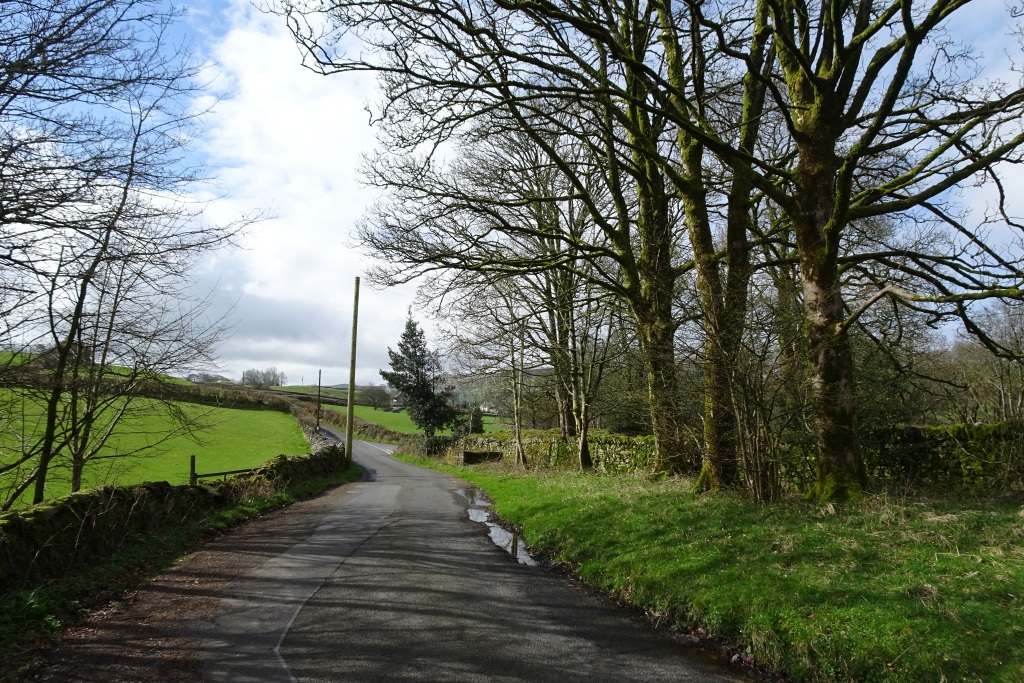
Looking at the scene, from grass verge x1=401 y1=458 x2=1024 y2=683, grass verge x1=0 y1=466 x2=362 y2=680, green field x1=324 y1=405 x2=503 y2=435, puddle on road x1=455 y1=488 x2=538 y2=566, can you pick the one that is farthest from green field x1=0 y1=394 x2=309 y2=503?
green field x1=324 y1=405 x2=503 y2=435

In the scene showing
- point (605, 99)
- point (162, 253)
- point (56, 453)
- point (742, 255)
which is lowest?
point (56, 453)

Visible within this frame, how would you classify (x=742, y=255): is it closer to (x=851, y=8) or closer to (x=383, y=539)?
(x=851, y=8)

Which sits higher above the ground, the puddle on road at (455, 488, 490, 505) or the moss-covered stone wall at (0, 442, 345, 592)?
the moss-covered stone wall at (0, 442, 345, 592)

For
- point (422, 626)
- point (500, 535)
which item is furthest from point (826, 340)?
point (422, 626)

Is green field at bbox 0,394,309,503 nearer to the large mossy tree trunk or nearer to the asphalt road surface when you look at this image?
the asphalt road surface

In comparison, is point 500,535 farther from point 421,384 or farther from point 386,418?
point 386,418

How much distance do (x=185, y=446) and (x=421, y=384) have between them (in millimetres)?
19271

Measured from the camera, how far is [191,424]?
12.0m

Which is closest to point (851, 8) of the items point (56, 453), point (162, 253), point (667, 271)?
point (667, 271)

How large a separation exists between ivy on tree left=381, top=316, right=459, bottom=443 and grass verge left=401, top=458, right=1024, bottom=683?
40.1 meters

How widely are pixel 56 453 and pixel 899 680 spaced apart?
11.2 m

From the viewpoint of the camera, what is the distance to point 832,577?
6078 mm

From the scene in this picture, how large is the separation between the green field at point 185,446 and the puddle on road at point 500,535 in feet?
19.3

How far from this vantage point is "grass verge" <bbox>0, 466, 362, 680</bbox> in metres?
5.70
